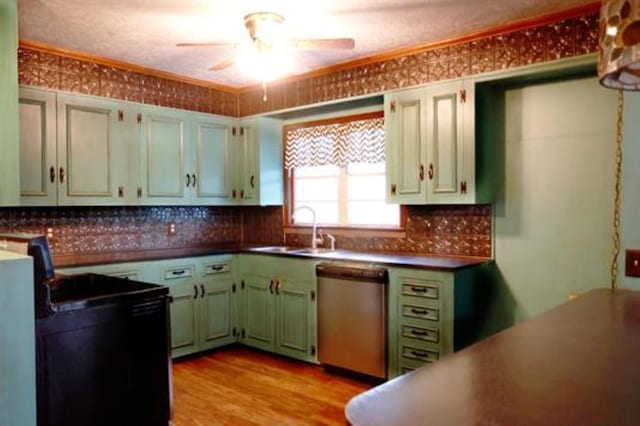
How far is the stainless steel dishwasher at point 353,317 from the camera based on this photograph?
11.4ft

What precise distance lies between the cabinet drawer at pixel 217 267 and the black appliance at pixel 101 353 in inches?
58.8

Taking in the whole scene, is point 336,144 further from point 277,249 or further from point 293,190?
point 277,249

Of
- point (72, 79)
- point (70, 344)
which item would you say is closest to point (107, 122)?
point (72, 79)

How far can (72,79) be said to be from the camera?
153 inches

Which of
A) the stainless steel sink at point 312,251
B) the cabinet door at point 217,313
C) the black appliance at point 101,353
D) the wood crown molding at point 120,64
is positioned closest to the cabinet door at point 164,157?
the wood crown molding at point 120,64

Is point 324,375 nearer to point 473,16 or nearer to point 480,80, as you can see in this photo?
point 480,80

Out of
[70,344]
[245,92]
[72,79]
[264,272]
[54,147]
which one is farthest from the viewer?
[245,92]

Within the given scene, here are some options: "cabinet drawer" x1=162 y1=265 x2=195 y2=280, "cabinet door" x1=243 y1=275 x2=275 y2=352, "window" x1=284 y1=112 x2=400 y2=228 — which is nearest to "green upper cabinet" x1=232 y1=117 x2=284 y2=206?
"window" x1=284 y1=112 x2=400 y2=228

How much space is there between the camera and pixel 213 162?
15.2 ft

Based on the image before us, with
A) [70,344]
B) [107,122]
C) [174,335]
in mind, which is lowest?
[174,335]

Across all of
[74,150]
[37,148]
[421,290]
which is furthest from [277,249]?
[37,148]

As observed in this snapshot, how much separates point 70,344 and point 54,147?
1953 millimetres

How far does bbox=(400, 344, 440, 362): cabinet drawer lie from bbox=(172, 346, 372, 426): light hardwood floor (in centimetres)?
40

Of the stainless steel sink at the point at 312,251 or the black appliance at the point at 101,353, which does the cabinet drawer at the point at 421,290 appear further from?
the black appliance at the point at 101,353
